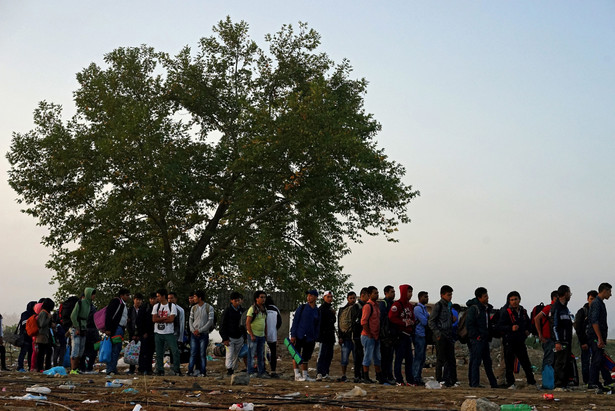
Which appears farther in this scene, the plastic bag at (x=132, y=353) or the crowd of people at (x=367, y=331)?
the plastic bag at (x=132, y=353)

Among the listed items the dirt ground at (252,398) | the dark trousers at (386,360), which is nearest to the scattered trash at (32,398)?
the dirt ground at (252,398)

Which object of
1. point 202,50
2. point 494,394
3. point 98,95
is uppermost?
point 202,50

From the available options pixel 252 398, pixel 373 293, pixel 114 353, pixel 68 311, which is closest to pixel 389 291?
pixel 373 293

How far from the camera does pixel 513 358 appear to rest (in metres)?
15.8

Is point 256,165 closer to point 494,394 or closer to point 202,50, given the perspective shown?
point 202,50

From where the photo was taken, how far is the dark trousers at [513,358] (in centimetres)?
1550

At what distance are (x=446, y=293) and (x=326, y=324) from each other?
3.02m

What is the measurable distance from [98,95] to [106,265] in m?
7.63

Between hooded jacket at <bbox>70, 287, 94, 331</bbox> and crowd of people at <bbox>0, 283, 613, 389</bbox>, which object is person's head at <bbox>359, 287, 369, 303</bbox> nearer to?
crowd of people at <bbox>0, 283, 613, 389</bbox>

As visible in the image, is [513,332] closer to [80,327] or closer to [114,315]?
[114,315]

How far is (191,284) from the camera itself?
98.7 feet

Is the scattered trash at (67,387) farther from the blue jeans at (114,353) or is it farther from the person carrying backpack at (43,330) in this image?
the person carrying backpack at (43,330)

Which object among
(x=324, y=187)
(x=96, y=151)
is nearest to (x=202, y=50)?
(x=96, y=151)

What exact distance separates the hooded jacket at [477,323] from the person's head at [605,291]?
7.18ft
